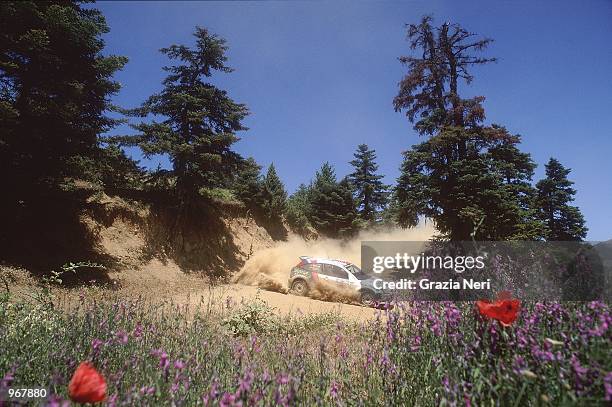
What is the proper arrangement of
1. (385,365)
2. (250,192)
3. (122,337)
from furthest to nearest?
(250,192) → (122,337) → (385,365)

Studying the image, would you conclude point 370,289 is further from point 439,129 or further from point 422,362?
point 422,362

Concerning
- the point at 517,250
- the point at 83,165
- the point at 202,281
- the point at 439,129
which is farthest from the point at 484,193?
the point at 83,165

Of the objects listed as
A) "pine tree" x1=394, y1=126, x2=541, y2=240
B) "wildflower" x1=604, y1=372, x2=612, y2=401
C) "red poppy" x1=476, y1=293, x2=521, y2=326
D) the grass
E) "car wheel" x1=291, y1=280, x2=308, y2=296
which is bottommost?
"car wheel" x1=291, y1=280, x2=308, y2=296

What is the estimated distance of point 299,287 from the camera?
14.4 metres

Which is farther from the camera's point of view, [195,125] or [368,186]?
[368,186]

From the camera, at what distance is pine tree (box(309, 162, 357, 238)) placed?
29.2 meters

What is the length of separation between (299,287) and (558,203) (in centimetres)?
2465

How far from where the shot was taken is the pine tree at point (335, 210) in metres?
29.2

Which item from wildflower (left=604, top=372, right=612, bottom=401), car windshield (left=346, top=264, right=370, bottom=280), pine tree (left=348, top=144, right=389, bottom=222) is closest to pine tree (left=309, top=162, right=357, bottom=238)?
pine tree (left=348, top=144, right=389, bottom=222)

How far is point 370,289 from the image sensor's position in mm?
13562

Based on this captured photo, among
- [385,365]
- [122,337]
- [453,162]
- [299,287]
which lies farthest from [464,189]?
[122,337]

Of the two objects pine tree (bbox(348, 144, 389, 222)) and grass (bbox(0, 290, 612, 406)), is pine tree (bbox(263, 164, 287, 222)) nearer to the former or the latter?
pine tree (bbox(348, 144, 389, 222))

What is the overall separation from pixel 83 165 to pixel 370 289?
493 inches

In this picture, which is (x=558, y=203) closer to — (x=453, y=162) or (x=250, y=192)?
(x=453, y=162)
